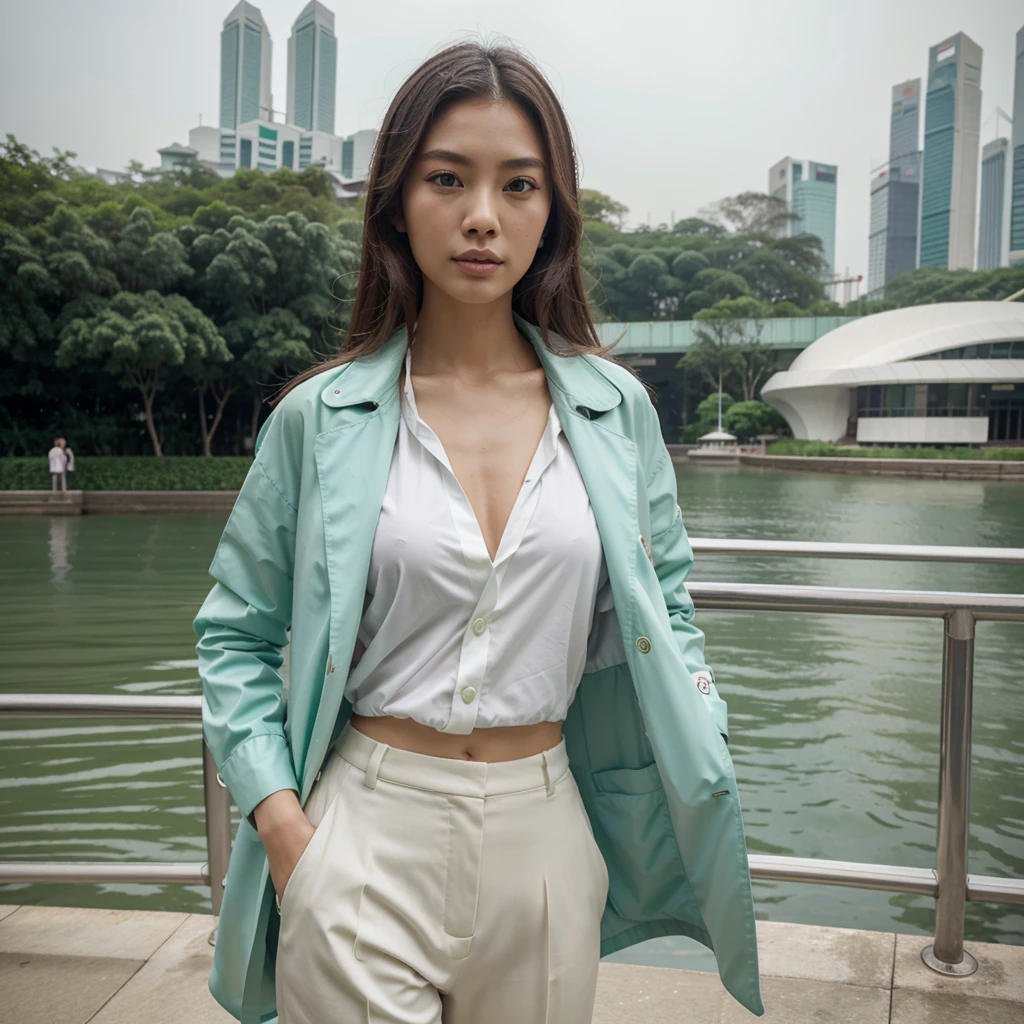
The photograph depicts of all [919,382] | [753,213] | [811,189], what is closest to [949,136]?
[811,189]

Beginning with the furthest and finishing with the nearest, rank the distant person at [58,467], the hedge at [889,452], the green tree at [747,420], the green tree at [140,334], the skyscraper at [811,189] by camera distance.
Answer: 1. the skyscraper at [811,189]
2. the green tree at [747,420]
3. the hedge at [889,452]
4. the green tree at [140,334]
5. the distant person at [58,467]

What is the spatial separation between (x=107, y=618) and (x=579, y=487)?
9.63m

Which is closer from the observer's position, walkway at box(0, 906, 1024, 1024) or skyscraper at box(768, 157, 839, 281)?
walkway at box(0, 906, 1024, 1024)

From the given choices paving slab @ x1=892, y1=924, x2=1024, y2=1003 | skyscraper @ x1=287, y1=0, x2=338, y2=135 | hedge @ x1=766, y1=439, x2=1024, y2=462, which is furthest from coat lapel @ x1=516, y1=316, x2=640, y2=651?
skyscraper @ x1=287, y1=0, x2=338, y2=135

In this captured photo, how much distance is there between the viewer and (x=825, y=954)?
1.73 metres

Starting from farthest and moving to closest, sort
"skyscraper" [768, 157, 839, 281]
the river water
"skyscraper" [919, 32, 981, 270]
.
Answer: "skyscraper" [768, 157, 839, 281] < "skyscraper" [919, 32, 981, 270] < the river water

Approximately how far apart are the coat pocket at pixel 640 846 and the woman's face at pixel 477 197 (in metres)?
0.54

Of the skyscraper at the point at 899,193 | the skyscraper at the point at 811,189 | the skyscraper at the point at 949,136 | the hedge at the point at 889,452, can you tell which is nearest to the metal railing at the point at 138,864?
the hedge at the point at 889,452

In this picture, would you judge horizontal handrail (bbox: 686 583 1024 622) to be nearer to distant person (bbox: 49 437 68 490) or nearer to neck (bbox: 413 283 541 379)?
neck (bbox: 413 283 541 379)

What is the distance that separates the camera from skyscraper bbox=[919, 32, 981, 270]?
82000 mm

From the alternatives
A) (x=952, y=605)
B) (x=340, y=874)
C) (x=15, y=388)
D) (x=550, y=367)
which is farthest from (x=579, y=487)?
(x=15, y=388)

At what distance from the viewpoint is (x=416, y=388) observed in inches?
44.6

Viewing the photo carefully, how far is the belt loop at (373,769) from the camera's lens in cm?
98

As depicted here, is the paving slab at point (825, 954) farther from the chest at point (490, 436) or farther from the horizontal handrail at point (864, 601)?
the chest at point (490, 436)
